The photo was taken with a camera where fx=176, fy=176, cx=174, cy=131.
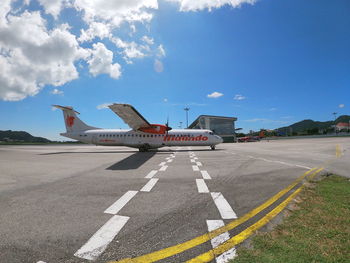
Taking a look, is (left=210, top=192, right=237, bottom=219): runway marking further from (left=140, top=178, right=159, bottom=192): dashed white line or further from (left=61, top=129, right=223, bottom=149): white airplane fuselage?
(left=61, top=129, right=223, bottom=149): white airplane fuselage

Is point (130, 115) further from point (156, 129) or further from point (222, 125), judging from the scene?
point (222, 125)

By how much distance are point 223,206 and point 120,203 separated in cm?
234

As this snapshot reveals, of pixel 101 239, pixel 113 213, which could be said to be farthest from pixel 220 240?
pixel 113 213

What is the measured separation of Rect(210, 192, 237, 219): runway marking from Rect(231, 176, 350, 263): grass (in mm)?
768

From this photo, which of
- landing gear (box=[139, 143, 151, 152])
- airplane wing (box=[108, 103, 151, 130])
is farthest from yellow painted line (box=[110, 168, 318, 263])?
landing gear (box=[139, 143, 151, 152])

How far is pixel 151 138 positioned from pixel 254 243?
761 inches

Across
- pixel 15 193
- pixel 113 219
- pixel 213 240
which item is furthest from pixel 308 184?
pixel 15 193

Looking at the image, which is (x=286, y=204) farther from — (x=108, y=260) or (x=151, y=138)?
(x=151, y=138)

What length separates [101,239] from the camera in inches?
102

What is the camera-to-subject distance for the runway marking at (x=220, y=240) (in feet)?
6.88

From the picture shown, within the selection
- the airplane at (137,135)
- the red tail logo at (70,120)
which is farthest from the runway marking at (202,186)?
the red tail logo at (70,120)

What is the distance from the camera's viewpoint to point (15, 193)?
5004 millimetres

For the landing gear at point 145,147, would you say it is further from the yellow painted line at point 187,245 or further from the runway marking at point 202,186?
the yellow painted line at point 187,245

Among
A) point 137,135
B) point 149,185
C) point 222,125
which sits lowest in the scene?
point 149,185
